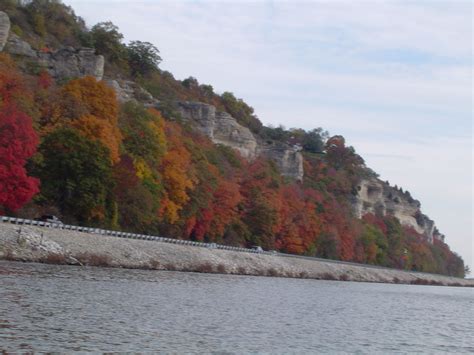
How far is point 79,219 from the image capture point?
71312 millimetres

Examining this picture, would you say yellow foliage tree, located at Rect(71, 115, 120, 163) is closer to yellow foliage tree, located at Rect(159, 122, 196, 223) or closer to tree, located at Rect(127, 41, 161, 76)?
yellow foliage tree, located at Rect(159, 122, 196, 223)

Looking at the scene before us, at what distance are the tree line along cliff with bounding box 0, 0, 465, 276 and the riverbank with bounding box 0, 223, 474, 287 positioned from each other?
676cm

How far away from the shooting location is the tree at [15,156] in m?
60.8

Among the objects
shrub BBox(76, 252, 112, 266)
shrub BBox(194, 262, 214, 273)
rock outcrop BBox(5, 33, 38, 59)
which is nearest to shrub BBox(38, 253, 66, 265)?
shrub BBox(76, 252, 112, 266)

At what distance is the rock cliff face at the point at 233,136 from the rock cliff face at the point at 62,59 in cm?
2646

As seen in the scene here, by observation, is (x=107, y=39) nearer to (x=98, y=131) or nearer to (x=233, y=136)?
(x=233, y=136)

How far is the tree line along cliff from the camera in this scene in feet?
222

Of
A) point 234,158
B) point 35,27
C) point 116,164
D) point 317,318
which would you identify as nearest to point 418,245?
point 234,158

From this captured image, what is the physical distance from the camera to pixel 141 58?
6211 inches

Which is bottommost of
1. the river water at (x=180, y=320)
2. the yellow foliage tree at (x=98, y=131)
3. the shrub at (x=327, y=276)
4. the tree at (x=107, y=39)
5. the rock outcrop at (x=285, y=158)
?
the river water at (x=180, y=320)

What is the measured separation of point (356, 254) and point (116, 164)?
8551 cm

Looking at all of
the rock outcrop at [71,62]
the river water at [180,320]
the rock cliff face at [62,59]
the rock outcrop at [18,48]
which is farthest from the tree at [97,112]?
the rock outcrop at [18,48]

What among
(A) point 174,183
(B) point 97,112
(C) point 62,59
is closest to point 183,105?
(C) point 62,59

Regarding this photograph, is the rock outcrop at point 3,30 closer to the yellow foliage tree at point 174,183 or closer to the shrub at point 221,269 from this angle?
the yellow foliage tree at point 174,183
